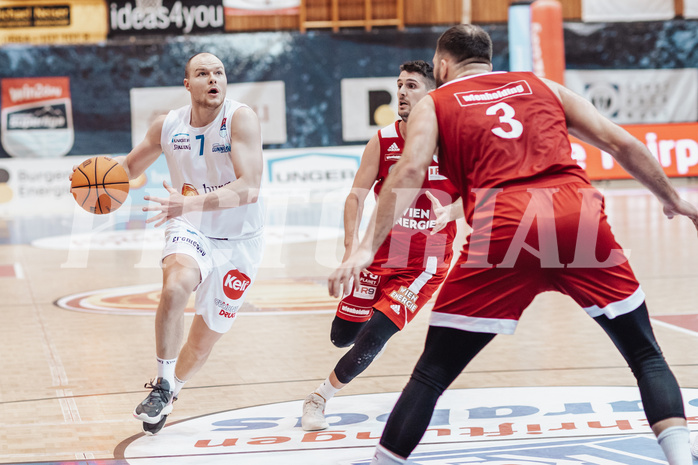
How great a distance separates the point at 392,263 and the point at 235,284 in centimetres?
85

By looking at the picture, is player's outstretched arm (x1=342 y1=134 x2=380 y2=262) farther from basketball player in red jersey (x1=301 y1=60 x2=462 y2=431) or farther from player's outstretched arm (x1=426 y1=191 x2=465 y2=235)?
player's outstretched arm (x1=426 y1=191 x2=465 y2=235)

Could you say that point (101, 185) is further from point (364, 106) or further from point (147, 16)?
point (147, 16)

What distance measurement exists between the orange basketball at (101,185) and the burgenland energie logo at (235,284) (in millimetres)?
854

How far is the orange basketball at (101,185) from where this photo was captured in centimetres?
532

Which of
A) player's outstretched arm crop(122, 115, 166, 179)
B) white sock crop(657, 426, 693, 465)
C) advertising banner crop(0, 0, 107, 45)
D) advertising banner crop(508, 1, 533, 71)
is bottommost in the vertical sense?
white sock crop(657, 426, 693, 465)

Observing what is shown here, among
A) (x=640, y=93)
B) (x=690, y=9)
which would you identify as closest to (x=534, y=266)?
(x=640, y=93)

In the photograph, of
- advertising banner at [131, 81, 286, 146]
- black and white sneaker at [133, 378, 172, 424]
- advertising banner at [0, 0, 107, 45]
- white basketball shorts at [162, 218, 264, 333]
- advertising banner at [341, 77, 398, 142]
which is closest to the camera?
black and white sneaker at [133, 378, 172, 424]

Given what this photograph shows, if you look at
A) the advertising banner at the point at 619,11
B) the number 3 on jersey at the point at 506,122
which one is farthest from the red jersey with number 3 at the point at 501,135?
the advertising banner at the point at 619,11

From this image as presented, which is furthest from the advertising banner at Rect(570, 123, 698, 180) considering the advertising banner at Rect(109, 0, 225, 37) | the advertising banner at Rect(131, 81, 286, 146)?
the advertising banner at Rect(109, 0, 225, 37)

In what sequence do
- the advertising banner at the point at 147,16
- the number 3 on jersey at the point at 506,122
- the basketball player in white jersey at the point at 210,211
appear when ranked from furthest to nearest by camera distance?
the advertising banner at the point at 147,16
the basketball player in white jersey at the point at 210,211
the number 3 on jersey at the point at 506,122

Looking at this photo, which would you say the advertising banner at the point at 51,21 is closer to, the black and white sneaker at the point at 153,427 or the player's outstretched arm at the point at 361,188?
the player's outstretched arm at the point at 361,188

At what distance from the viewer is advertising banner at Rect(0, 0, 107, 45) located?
22078 millimetres

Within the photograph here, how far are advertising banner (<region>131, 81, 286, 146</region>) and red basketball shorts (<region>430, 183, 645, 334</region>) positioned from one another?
698 inches

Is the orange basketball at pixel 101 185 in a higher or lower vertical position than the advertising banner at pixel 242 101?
lower
